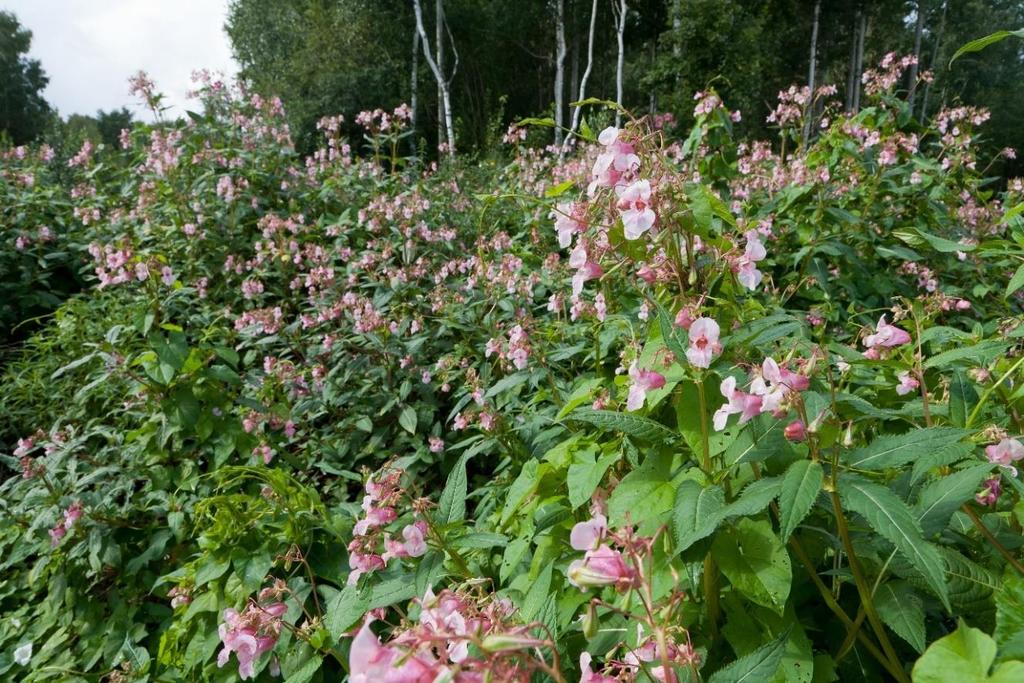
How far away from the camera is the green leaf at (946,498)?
849mm

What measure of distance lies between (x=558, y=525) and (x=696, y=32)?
1834 centimetres

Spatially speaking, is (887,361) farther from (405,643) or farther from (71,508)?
(71,508)

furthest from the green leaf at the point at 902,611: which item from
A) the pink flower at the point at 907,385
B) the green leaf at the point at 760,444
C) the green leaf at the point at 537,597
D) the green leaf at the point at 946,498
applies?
the pink flower at the point at 907,385

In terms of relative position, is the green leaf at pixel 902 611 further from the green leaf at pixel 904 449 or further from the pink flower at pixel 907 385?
the pink flower at pixel 907 385

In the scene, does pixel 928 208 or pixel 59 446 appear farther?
pixel 928 208

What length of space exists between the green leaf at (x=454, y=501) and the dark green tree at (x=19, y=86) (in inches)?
1400

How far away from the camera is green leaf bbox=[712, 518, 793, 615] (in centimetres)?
88

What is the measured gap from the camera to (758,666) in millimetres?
773

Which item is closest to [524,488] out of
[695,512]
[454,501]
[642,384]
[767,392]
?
[454,501]

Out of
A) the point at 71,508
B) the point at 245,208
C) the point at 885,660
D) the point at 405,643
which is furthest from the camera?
the point at 245,208

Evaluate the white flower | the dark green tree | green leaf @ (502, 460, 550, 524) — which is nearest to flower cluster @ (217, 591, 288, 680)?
green leaf @ (502, 460, 550, 524)

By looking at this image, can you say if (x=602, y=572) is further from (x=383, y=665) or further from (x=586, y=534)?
(x=383, y=665)

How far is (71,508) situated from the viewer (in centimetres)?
220

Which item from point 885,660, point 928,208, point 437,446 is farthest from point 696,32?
point 885,660
